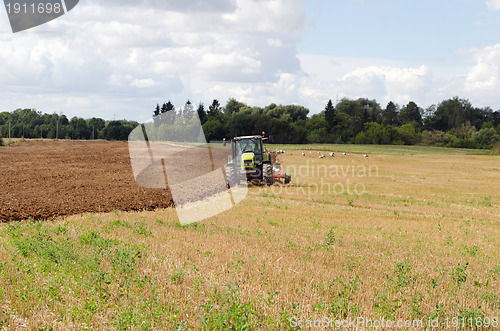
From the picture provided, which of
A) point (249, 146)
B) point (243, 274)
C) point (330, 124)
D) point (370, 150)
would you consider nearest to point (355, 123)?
point (330, 124)

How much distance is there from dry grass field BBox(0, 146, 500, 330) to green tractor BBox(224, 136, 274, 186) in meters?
11.8

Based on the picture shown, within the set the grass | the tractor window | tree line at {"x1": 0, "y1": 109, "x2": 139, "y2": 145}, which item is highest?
tree line at {"x1": 0, "y1": 109, "x2": 139, "y2": 145}

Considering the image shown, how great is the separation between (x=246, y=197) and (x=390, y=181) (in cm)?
1548

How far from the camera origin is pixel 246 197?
80.6 feet

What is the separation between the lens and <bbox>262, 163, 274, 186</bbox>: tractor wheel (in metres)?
28.9

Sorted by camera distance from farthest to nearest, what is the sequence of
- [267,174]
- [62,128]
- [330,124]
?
[62,128]
[330,124]
[267,174]

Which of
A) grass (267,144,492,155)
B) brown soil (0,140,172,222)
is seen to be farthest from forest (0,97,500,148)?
brown soil (0,140,172,222)

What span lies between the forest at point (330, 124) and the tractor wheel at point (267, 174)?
142 feet

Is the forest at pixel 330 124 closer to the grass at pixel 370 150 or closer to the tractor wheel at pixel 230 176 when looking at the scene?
the grass at pixel 370 150

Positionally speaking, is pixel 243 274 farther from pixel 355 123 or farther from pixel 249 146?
pixel 355 123

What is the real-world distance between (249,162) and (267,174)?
4.32 feet

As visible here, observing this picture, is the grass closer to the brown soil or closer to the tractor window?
the tractor window

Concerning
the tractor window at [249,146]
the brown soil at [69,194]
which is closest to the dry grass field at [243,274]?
the brown soil at [69,194]

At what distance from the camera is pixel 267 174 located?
2902 cm
